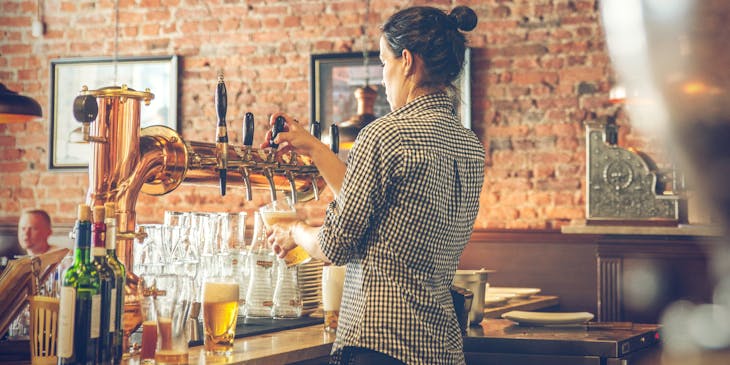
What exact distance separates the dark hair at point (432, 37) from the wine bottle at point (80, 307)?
70 cm

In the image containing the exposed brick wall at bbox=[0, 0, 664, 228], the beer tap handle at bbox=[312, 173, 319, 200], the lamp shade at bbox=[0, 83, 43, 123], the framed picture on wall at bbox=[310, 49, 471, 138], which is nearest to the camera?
the beer tap handle at bbox=[312, 173, 319, 200]

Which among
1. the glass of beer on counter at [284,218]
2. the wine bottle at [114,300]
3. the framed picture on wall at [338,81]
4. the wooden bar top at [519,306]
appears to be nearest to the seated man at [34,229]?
the framed picture on wall at [338,81]

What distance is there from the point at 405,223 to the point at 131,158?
62 centimetres

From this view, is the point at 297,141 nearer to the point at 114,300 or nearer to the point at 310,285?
the point at 114,300

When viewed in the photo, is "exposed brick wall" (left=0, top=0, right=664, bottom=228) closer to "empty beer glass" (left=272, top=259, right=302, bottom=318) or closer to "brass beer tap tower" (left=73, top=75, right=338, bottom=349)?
"empty beer glass" (left=272, top=259, right=302, bottom=318)

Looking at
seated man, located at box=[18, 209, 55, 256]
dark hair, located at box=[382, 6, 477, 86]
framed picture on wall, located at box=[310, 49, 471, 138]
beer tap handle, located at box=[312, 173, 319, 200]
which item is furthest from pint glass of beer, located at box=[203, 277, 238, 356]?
framed picture on wall, located at box=[310, 49, 471, 138]

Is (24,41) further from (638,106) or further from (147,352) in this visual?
(638,106)

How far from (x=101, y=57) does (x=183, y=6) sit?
2.02 ft

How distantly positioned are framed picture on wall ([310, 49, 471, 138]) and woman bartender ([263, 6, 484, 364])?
335 centimetres

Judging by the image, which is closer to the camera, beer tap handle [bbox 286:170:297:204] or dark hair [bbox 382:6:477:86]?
dark hair [bbox 382:6:477:86]

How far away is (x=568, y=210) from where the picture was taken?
4.82 meters

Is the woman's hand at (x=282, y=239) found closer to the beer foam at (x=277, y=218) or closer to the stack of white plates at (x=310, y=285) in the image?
the beer foam at (x=277, y=218)

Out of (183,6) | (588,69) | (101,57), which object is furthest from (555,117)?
(101,57)

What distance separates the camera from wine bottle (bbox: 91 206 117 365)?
1.48m
